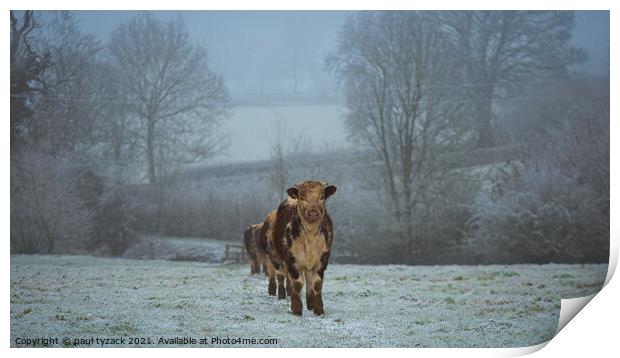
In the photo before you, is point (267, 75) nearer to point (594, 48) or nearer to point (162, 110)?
point (162, 110)

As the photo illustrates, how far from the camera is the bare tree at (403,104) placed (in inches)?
331

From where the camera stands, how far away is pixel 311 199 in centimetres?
614

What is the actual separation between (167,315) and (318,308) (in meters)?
1.33

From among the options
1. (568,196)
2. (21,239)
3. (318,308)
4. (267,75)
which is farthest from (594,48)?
(21,239)

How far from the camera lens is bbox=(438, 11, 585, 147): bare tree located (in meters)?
8.05

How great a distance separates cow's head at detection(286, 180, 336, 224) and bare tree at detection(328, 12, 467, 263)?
7.97 feet

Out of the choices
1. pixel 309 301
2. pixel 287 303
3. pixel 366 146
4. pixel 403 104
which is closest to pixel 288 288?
pixel 287 303

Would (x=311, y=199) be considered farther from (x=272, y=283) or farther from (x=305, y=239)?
(x=272, y=283)

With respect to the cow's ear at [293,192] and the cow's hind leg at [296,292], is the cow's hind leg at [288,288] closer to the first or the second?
the cow's hind leg at [296,292]

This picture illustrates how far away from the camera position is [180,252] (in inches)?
332

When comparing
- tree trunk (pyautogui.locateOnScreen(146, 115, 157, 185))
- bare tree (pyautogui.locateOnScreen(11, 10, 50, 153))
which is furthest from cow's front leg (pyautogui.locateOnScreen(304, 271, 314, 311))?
bare tree (pyautogui.locateOnScreen(11, 10, 50, 153))

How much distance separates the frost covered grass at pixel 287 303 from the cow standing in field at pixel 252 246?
11cm

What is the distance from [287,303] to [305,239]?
2.81ft

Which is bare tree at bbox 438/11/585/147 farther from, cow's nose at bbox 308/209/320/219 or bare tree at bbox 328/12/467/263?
cow's nose at bbox 308/209/320/219
